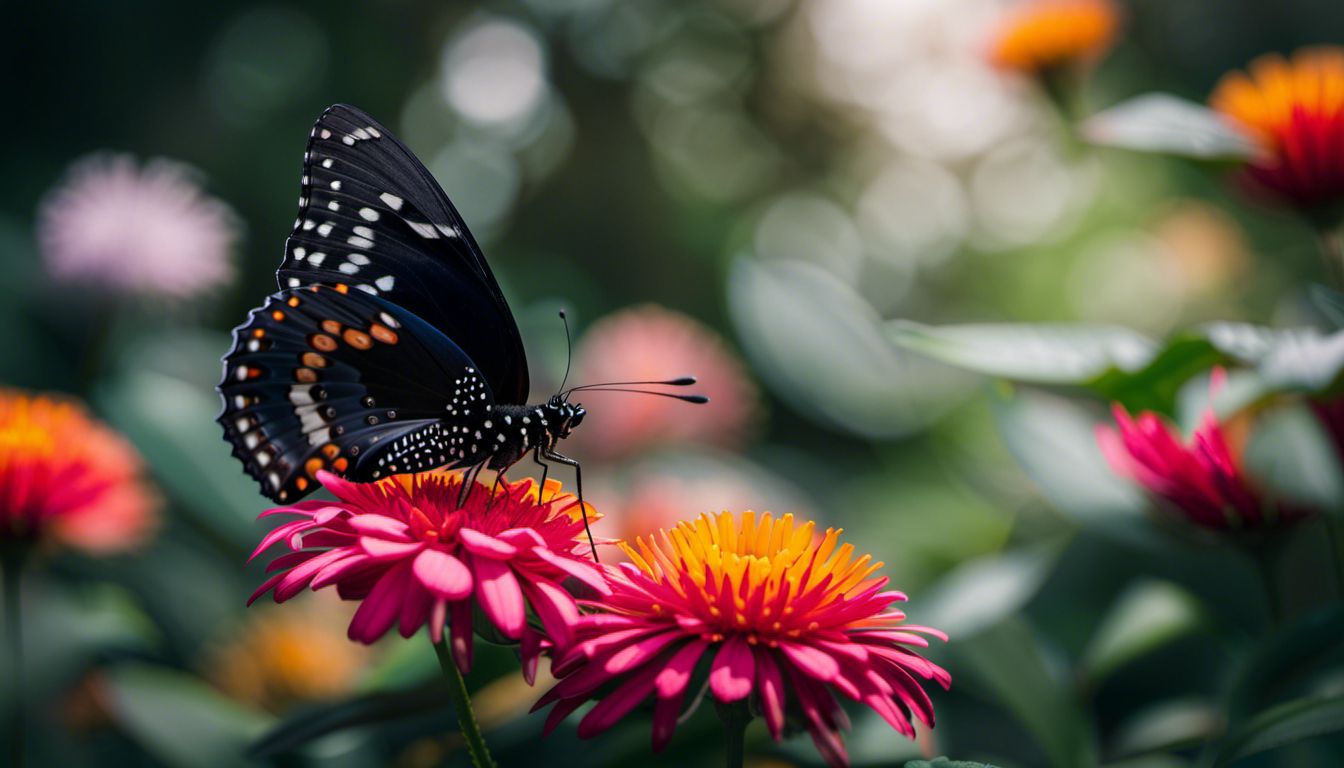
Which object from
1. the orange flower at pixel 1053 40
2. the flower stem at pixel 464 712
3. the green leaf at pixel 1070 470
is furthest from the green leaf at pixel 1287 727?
the orange flower at pixel 1053 40

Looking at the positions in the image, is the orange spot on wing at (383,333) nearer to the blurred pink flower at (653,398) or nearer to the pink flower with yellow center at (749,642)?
the pink flower with yellow center at (749,642)

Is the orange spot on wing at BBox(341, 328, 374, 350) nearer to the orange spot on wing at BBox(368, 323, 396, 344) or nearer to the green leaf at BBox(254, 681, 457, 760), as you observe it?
the orange spot on wing at BBox(368, 323, 396, 344)

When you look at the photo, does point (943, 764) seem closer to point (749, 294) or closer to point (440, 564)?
point (440, 564)

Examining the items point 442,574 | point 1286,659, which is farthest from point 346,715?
point 1286,659

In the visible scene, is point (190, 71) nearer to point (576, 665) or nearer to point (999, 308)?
point (999, 308)

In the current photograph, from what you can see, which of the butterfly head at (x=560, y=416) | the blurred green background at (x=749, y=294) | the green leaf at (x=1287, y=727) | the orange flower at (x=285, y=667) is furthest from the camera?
the orange flower at (x=285, y=667)
